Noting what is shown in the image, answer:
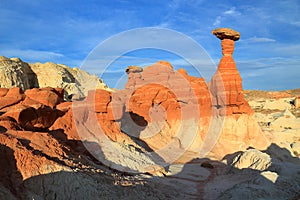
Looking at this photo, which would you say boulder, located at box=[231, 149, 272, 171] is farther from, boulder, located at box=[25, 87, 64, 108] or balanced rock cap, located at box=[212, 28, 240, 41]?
boulder, located at box=[25, 87, 64, 108]

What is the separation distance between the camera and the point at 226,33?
87.4 ft

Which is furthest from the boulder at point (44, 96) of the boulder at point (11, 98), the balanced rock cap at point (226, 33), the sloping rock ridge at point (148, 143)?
the balanced rock cap at point (226, 33)

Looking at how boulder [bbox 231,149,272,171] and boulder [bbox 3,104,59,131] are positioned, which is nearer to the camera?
boulder [bbox 3,104,59,131]

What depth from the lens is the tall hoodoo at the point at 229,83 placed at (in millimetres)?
27234

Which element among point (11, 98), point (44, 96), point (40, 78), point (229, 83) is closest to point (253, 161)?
point (229, 83)

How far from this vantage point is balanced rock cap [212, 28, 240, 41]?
26531mm

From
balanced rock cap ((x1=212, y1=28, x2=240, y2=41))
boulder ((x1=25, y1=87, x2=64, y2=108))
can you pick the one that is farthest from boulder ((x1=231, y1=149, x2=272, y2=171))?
boulder ((x1=25, y1=87, x2=64, y2=108))

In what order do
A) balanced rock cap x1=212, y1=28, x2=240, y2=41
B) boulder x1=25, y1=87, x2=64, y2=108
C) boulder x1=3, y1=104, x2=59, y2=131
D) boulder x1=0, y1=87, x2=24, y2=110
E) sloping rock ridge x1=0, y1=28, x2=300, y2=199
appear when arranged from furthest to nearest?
balanced rock cap x1=212, y1=28, x2=240, y2=41 → boulder x1=25, y1=87, x2=64, y2=108 → boulder x1=0, y1=87, x2=24, y2=110 → boulder x1=3, y1=104, x2=59, y2=131 → sloping rock ridge x1=0, y1=28, x2=300, y2=199

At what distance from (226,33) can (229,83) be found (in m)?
4.34

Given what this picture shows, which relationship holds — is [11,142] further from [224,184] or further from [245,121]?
[245,121]

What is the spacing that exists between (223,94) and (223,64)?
105 inches

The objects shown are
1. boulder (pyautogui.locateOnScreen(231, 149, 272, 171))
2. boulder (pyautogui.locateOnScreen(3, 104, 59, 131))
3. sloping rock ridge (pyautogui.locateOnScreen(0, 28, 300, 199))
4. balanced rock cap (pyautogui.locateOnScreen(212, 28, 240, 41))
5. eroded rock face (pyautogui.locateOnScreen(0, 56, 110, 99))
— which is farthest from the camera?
eroded rock face (pyautogui.locateOnScreen(0, 56, 110, 99))

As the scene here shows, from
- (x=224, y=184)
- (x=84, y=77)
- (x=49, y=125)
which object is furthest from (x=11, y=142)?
(x=84, y=77)

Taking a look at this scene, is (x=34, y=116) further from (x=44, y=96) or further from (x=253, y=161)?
(x=253, y=161)
